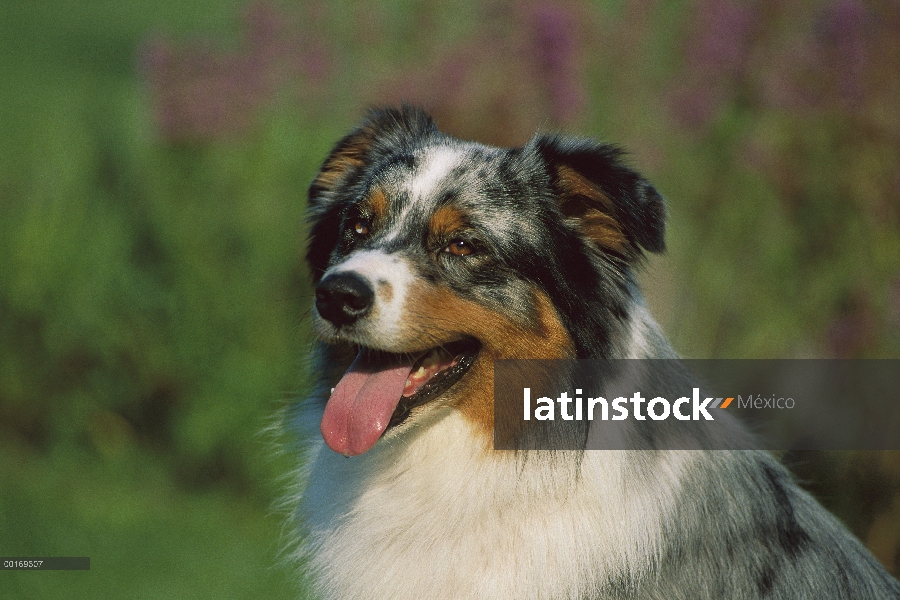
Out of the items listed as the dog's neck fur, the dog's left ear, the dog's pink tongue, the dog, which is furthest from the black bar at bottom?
the dog's left ear

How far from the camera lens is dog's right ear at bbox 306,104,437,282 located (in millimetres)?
4375

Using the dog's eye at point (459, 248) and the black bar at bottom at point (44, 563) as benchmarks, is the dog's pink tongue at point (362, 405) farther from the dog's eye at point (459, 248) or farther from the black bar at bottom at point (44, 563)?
the black bar at bottom at point (44, 563)

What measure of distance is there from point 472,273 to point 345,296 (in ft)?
1.84

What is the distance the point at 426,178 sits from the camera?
12.2 ft

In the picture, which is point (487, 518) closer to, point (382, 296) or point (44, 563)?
point (382, 296)

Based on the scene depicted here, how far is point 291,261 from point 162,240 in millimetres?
1016

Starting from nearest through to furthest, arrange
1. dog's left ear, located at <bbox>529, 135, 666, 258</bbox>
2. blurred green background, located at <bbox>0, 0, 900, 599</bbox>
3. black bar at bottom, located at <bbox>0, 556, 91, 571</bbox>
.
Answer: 1. dog's left ear, located at <bbox>529, 135, 666, 258</bbox>
2. black bar at bottom, located at <bbox>0, 556, 91, 571</bbox>
3. blurred green background, located at <bbox>0, 0, 900, 599</bbox>

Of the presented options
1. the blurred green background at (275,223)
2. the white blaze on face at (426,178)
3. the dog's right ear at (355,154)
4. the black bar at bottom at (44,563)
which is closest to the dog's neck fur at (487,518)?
the white blaze on face at (426,178)

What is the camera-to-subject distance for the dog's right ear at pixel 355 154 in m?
4.38

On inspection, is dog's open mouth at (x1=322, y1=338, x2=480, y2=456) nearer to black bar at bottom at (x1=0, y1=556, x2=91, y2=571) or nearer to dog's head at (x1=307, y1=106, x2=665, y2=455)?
dog's head at (x1=307, y1=106, x2=665, y2=455)

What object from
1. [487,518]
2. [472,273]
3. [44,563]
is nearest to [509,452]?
[487,518]

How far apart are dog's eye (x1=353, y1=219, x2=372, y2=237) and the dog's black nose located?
0.56 metres

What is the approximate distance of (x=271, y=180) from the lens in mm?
7414

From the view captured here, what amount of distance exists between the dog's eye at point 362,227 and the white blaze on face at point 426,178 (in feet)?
0.54
